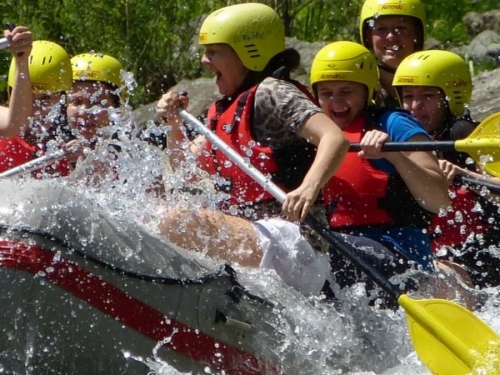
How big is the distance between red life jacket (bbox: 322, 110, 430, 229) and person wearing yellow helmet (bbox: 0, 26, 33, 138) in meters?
1.39

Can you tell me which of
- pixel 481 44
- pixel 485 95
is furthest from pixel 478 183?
pixel 481 44

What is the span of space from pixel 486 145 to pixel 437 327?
38.4 inches

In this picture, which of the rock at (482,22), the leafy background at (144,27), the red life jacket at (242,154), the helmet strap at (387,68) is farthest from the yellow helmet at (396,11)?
the rock at (482,22)

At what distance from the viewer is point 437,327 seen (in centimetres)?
405

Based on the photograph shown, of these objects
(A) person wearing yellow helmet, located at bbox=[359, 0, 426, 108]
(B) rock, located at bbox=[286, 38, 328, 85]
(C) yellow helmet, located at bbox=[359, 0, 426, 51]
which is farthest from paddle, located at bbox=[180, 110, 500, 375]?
(B) rock, located at bbox=[286, 38, 328, 85]

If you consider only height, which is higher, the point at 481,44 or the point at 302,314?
the point at 302,314

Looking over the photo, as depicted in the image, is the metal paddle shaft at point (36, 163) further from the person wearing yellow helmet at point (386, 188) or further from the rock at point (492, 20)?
the rock at point (492, 20)

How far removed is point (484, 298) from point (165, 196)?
146 cm

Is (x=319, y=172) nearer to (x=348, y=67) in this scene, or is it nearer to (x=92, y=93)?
(x=348, y=67)

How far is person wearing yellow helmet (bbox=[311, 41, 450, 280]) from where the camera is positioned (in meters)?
4.50

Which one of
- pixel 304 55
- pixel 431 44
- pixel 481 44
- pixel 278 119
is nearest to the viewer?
pixel 278 119

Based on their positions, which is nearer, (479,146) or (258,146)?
(258,146)

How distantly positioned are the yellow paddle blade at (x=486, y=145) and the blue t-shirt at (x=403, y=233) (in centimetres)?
20

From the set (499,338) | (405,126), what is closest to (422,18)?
(405,126)
